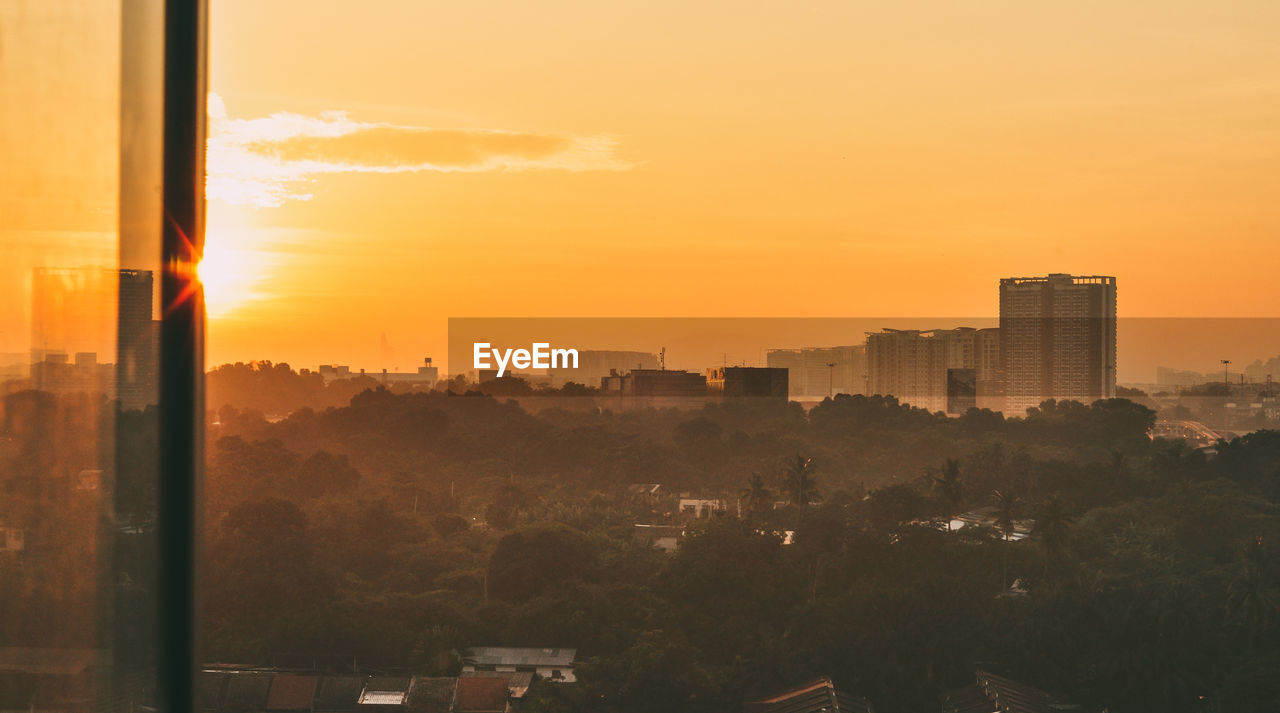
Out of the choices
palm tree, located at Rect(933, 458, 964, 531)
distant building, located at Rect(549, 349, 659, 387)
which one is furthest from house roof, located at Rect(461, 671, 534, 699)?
distant building, located at Rect(549, 349, 659, 387)

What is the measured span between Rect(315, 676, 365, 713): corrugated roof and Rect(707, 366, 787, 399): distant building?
5578mm

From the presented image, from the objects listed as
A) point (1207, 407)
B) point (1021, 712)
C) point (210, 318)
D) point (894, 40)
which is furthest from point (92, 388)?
point (1207, 407)

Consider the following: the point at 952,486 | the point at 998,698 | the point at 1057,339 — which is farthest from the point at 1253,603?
the point at 1057,339

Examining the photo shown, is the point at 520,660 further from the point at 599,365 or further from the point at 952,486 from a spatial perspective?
the point at 599,365

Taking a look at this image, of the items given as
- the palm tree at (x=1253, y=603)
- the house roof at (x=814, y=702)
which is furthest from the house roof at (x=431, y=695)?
the palm tree at (x=1253, y=603)

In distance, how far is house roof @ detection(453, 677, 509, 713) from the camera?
3.95m

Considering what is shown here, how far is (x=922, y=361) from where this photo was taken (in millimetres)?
9680

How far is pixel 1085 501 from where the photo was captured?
6715 millimetres

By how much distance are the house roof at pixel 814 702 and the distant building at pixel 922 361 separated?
218 inches

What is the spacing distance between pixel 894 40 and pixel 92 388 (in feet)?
18.5

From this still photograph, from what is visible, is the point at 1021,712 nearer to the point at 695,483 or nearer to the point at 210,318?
the point at 210,318

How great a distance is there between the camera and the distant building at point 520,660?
4.47 metres

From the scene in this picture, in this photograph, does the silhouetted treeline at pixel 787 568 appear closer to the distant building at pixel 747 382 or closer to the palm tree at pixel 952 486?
the palm tree at pixel 952 486

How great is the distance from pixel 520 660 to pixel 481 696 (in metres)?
0.60
